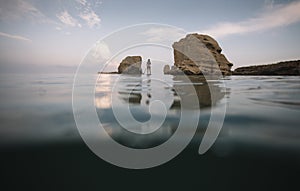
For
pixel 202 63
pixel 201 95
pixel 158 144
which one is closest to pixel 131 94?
pixel 201 95

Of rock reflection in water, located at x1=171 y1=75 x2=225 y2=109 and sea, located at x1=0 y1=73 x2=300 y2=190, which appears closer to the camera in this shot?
sea, located at x1=0 y1=73 x2=300 y2=190

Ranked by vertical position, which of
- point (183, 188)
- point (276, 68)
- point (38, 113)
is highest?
point (276, 68)

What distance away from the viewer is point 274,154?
342 cm

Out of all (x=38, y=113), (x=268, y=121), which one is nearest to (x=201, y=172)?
(x=268, y=121)

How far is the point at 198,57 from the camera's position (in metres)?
71.8

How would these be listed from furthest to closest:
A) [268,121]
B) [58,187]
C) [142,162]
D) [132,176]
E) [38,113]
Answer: [38,113] → [268,121] → [142,162] → [132,176] → [58,187]

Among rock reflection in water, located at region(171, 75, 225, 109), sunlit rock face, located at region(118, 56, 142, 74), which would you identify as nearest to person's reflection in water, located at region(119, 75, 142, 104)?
rock reflection in water, located at region(171, 75, 225, 109)

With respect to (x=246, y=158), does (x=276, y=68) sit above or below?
above

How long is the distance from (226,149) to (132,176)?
207 centimetres

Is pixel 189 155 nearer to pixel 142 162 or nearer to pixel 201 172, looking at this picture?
pixel 201 172

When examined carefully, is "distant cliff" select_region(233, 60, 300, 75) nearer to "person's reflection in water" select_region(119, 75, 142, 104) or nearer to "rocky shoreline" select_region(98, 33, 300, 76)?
"rocky shoreline" select_region(98, 33, 300, 76)

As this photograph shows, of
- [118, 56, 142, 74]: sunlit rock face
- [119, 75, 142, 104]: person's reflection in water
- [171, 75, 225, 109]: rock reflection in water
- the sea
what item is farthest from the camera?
[118, 56, 142, 74]: sunlit rock face

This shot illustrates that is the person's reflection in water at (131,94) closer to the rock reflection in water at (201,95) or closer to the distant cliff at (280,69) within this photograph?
the rock reflection in water at (201,95)

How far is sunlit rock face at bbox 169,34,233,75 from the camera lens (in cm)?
6971
